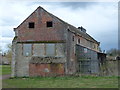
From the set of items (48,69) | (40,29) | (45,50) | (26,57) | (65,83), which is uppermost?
(40,29)

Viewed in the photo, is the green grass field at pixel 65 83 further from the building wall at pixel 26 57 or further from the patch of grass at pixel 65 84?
the building wall at pixel 26 57

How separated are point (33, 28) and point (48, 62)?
590cm

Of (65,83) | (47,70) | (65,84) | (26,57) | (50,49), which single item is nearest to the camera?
(65,84)

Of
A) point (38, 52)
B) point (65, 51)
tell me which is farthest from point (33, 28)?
point (65, 51)

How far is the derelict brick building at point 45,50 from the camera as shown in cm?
3488

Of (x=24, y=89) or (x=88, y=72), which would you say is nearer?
(x=24, y=89)

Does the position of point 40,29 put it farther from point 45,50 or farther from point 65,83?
point 65,83

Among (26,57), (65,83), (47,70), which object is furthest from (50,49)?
(65,83)

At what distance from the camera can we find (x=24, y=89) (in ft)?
64.2

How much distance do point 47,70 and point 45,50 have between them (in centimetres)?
306

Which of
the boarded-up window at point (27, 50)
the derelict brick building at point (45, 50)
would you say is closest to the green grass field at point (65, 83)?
the derelict brick building at point (45, 50)

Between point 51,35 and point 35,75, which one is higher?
point 51,35

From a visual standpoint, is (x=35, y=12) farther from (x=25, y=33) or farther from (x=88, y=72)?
(x=88, y=72)

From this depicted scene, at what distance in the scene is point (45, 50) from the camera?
117 ft
